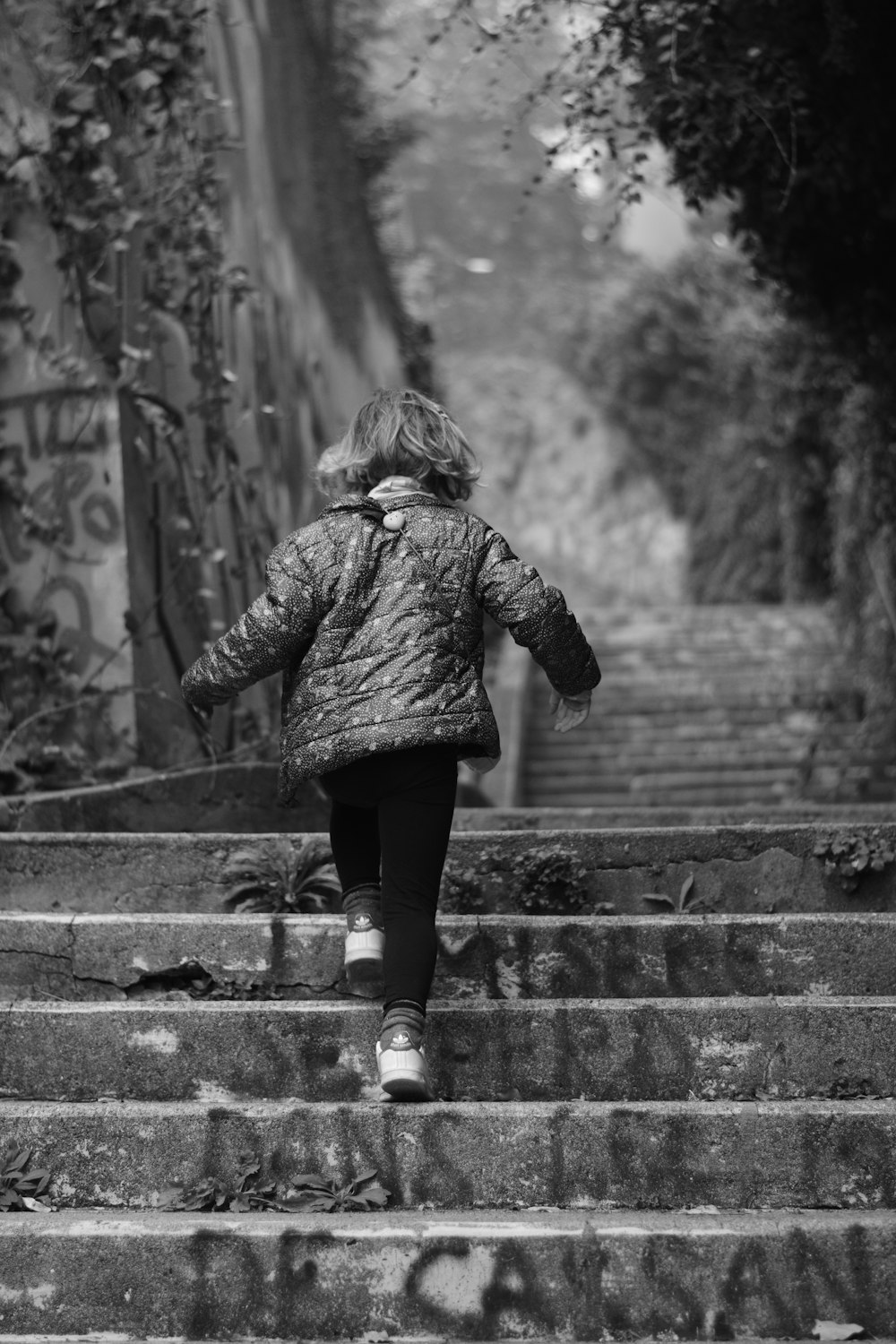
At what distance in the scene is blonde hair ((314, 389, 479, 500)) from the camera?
10.7 ft

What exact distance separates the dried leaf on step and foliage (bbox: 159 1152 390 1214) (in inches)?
31.1

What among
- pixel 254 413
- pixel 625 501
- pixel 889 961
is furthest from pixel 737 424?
pixel 889 961

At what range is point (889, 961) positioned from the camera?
333cm

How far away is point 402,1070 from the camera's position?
276 centimetres

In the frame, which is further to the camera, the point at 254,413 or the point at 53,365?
the point at 254,413

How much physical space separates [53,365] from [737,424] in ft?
48.2

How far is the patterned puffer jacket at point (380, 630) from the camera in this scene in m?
3.02

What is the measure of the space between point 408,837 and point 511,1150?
0.65 m

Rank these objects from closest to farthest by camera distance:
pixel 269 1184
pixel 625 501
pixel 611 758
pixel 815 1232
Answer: pixel 815 1232, pixel 269 1184, pixel 611 758, pixel 625 501

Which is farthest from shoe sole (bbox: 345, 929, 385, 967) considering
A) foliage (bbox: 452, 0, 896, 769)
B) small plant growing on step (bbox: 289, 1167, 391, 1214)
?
foliage (bbox: 452, 0, 896, 769)

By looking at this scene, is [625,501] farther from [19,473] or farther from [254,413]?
[19,473]

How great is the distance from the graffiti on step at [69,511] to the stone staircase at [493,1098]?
170 centimetres

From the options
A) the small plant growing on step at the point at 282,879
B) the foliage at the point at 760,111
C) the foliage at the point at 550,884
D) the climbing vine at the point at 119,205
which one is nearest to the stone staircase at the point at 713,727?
the foliage at the point at 760,111

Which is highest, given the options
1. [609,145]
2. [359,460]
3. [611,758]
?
[609,145]
